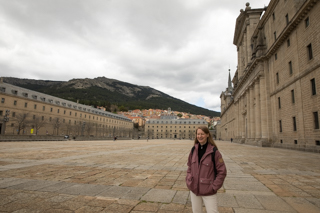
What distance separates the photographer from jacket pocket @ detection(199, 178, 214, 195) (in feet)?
8.37

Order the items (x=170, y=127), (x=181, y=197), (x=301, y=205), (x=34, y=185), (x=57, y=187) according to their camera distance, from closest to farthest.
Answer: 1. (x=301, y=205)
2. (x=181, y=197)
3. (x=57, y=187)
4. (x=34, y=185)
5. (x=170, y=127)

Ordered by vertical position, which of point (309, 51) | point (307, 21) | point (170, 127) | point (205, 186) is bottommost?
point (205, 186)

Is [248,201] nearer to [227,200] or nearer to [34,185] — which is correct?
[227,200]

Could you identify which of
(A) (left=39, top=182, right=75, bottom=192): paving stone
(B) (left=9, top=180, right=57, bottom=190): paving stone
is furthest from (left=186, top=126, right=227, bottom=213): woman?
(B) (left=9, top=180, right=57, bottom=190): paving stone

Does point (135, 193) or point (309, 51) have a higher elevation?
point (309, 51)

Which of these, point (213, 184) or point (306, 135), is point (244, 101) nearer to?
point (306, 135)

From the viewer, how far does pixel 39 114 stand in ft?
218

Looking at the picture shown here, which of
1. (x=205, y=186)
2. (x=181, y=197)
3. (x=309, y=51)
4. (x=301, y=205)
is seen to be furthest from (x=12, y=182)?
(x=309, y=51)

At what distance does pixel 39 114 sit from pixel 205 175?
76577 mm

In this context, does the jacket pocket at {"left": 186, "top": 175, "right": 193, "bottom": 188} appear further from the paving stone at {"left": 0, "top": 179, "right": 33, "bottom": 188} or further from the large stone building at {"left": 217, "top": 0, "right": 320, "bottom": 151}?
the large stone building at {"left": 217, "top": 0, "right": 320, "bottom": 151}

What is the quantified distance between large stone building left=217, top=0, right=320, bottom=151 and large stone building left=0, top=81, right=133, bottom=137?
52013mm

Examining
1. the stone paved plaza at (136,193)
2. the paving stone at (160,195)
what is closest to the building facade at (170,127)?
the stone paved plaza at (136,193)

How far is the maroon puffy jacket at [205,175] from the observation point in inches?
99.7

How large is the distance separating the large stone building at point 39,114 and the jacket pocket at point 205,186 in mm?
53374
